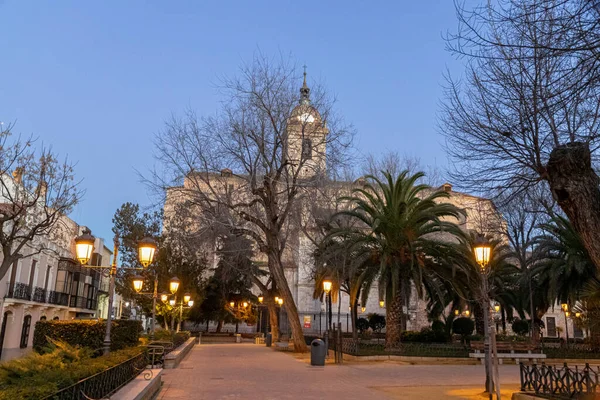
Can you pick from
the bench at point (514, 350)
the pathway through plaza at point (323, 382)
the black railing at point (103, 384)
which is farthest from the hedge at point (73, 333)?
the bench at point (514, 350)

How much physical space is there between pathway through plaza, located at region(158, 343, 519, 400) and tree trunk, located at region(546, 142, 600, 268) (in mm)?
4824

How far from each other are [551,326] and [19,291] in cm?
5529

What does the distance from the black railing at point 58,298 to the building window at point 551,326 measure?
2046 inches

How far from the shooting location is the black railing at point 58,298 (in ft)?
121

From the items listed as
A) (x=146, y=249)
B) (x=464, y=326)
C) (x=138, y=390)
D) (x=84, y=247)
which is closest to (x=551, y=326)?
(x=464, y=326)

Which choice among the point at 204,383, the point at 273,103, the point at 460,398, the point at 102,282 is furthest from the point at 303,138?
the point at 102,282

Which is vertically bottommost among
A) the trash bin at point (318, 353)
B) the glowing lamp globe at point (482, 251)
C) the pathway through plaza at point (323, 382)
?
the pathway through plaza at point (323, 382)

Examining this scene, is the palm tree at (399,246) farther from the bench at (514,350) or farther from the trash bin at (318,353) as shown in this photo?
the trash bin at (318,353)

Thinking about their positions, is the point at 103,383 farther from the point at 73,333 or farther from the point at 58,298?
the point at 58,298

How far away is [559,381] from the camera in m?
9.20

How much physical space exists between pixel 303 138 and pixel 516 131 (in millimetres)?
13520

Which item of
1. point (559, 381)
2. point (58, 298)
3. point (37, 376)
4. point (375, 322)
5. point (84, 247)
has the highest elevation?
point (84, 247)

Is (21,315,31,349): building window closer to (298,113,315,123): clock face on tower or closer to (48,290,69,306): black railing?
(48,290,69,306): black railing

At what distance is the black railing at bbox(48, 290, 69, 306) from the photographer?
36.9m
